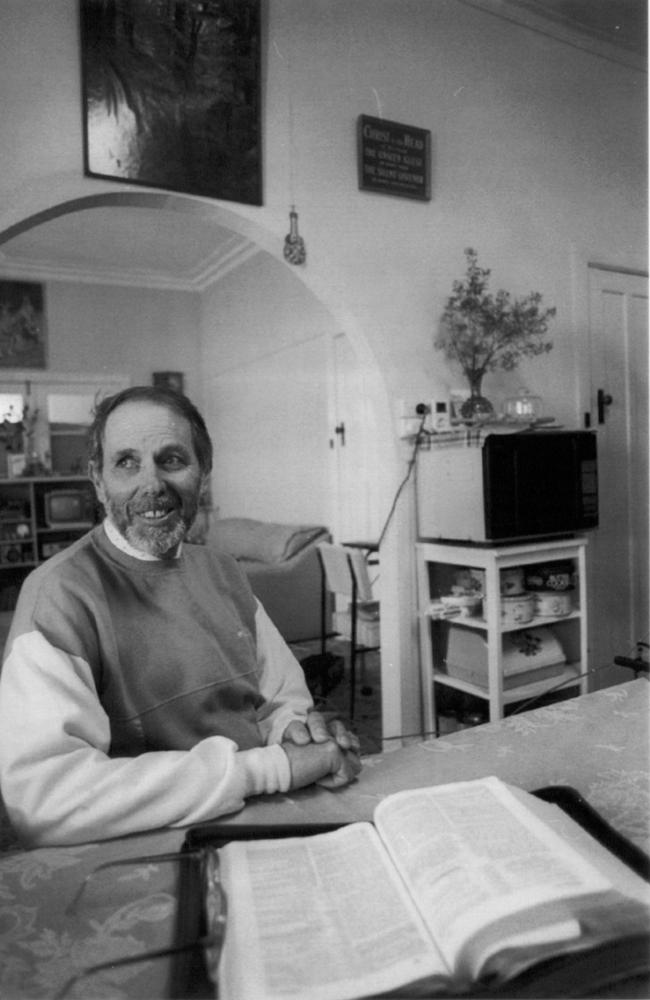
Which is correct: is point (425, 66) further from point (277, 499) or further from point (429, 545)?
point (277, 499)

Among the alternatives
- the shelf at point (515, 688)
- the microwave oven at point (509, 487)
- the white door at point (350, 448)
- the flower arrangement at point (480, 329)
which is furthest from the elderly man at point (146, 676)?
the white door at point (350, 448)

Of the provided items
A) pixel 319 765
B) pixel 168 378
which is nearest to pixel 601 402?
pixel 319 765

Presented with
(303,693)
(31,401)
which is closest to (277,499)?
(31,401)

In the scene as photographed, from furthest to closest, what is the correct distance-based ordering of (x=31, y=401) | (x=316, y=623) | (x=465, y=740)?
(x=31, y=401)
(x=316, y=623)
(x=465, y=740)

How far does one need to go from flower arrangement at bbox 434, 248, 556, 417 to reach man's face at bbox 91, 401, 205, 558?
1571 millimetres

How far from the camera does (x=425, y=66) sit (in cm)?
267

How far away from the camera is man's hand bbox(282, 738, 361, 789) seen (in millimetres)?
936

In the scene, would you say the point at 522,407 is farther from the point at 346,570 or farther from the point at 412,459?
the point at 346,570

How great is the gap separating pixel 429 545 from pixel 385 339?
0.77 metres

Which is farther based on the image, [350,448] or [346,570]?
[350,448]

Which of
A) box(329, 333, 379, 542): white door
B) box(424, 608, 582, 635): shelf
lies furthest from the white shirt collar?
box(329, 333, 379, 542): white door

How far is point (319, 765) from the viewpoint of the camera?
0.95 m

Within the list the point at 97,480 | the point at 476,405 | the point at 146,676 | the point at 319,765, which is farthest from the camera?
the point at 476,405

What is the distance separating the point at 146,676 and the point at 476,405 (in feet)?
5.97
